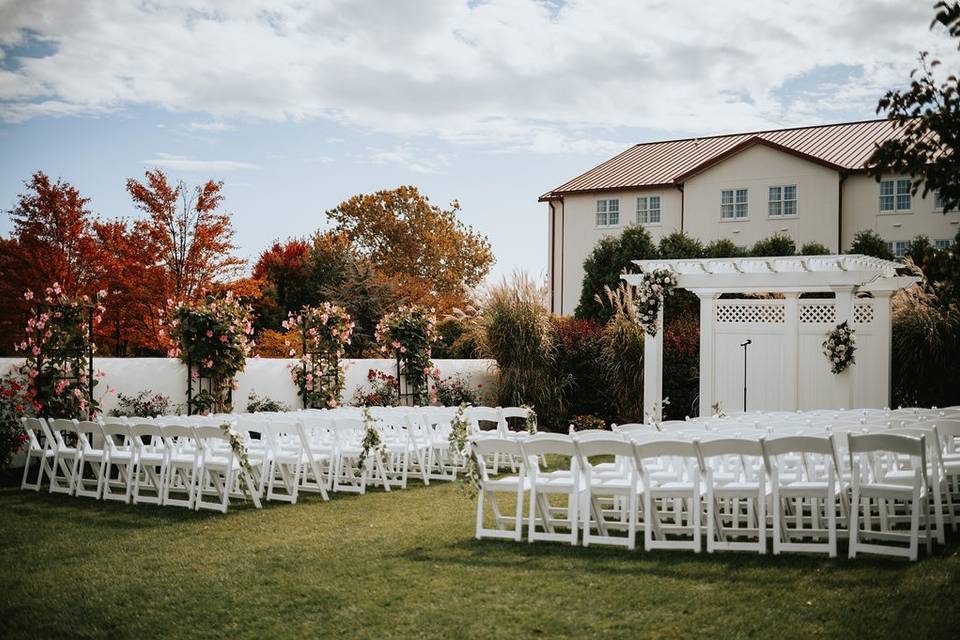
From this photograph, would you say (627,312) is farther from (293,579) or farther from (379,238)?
(379,238)

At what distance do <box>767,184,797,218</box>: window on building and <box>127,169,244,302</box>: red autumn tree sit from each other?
17060mm

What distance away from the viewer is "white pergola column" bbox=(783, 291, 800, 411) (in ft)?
47.8

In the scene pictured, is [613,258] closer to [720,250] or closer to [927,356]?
[720,250]

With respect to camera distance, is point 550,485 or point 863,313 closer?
point 550,485

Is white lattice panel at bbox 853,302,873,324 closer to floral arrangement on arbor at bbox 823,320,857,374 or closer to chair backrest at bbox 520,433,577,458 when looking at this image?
floral arrangement on arbor at bbox 823,320,857,374

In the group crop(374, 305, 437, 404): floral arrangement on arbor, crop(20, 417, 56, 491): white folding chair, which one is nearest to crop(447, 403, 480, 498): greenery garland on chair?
crop(20, 417, 56, 491): white folding chair

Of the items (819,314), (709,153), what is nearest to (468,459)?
(819,314)

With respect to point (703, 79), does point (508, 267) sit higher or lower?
lower

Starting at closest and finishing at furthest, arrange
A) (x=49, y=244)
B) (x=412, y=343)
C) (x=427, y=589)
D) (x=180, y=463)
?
1. (x=427, y=589)
2. (x=180, y=463)
3. (x=412, y=343)
4. (x=49, y=244)

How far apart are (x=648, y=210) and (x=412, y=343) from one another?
55.0 ft

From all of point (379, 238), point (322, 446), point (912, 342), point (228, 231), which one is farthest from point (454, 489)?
point (379, 238)

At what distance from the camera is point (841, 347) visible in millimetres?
13625

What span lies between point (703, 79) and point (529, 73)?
4.76 metres

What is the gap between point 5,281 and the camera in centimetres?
2306
